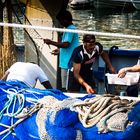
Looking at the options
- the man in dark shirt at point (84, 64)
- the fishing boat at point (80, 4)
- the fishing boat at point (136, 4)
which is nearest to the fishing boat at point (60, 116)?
the man in dark shirt at point (84, 64)

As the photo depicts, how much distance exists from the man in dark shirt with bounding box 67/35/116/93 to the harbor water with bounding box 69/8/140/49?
15078 millimetres

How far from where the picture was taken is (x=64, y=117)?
5.04 meters

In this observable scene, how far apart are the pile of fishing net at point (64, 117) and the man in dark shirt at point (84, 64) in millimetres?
1840

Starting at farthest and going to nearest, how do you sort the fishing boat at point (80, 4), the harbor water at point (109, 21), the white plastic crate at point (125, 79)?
the fishing boat at point (80, 4) < the harbor water at point (109, 21) < the white plastic crate at point (125, 79)

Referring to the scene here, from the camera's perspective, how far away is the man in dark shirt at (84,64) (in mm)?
7582

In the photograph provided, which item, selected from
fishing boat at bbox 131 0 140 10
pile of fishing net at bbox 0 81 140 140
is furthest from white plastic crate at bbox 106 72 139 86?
fishing boat at bbox 131 0 140 10

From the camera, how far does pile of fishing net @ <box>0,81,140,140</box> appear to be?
4.84 meters

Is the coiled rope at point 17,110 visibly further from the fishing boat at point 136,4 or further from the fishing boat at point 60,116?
the fishing boat at point 136,4

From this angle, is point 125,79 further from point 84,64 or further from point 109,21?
point 109,21

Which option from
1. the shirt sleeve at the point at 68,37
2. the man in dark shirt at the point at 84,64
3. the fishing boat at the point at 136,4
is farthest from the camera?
the fishing boat at the point at 136,4

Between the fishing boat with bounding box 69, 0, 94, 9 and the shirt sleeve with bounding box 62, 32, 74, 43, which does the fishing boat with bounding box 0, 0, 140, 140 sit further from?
the fishing boat with bounding box 69, 0, 94, 9

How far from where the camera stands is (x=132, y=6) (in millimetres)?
38531

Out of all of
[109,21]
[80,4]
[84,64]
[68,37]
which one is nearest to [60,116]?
[84,64]

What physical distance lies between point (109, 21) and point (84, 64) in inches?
1053
